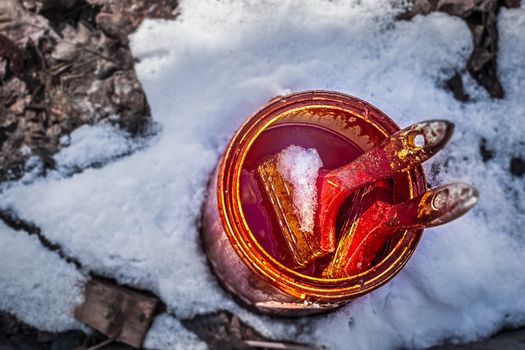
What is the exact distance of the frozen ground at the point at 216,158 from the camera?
4.27 feet

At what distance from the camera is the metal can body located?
94 cm

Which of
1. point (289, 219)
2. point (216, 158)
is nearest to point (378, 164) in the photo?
point (289, 219)

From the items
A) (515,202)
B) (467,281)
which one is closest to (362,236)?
(467,281)

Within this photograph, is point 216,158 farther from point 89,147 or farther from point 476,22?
point 476,22

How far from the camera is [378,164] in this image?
89cm

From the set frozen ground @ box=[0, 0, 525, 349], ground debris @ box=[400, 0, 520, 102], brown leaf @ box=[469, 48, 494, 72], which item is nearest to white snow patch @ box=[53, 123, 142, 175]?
frozen ground @ box=[0, 0, 525, 349]

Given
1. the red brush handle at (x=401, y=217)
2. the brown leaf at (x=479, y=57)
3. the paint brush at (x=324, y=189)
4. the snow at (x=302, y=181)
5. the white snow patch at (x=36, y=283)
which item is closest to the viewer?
the red brush handle at (x=401, y=217)

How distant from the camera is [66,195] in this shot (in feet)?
4.32

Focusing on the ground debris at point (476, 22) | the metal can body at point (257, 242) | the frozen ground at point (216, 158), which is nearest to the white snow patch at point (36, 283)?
the frozen ground at point (216, 158)

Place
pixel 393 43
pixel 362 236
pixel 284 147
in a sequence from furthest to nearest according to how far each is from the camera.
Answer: pixel 393 43
pixel 284 147
pixel 362 236

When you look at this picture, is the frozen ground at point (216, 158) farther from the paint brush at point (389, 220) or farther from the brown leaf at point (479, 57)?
the paint brush at point (389, 220)

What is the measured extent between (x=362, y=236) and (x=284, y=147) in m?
0.27

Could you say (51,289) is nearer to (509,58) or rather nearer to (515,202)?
(515,202)

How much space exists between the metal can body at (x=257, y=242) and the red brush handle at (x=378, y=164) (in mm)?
109
